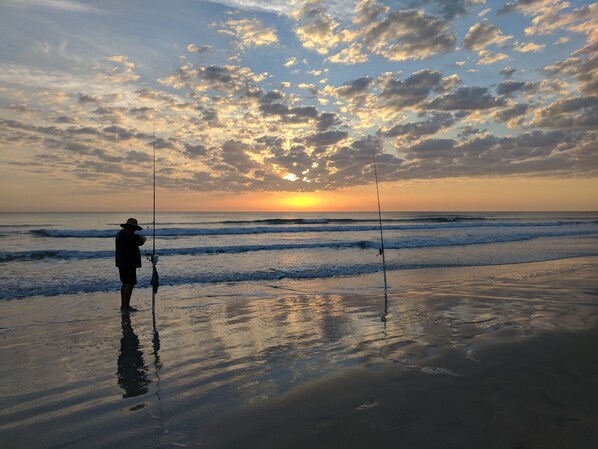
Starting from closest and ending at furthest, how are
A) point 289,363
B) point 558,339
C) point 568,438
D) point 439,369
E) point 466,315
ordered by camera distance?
1. point 568,438
2. point 439,369
3. point 289,363
4. point 558,339
5. point 466,315

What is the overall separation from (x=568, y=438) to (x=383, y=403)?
1.45 m

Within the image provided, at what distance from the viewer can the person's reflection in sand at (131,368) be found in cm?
421

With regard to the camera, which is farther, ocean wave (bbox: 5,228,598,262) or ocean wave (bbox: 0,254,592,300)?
ocean wave (bbox: 5,228,598,262)

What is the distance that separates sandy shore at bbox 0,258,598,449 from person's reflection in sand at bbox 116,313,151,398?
0.09ft

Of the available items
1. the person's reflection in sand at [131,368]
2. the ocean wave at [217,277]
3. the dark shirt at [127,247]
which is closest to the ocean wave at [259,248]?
the ocean wave at [217,277]

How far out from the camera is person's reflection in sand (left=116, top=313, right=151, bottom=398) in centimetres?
421

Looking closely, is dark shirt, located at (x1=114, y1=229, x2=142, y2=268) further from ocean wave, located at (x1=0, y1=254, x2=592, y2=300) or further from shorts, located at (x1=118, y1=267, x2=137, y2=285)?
ocean wave, located at (x1=0, y1=254, x2=592, y2=300)

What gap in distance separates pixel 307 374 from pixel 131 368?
2.24 metres

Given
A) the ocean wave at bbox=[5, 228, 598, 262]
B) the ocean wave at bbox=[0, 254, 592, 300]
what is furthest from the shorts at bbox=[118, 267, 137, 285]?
the ocean wave at bbox=[5, 228, 598, 262]

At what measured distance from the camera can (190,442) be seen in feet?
10.1

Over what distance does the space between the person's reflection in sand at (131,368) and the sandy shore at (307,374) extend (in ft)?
0.09

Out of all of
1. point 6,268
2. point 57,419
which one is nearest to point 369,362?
point 57,419

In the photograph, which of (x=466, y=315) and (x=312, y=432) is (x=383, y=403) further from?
(x=466, y=315)

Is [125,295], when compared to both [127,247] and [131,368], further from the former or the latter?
[131,368]
